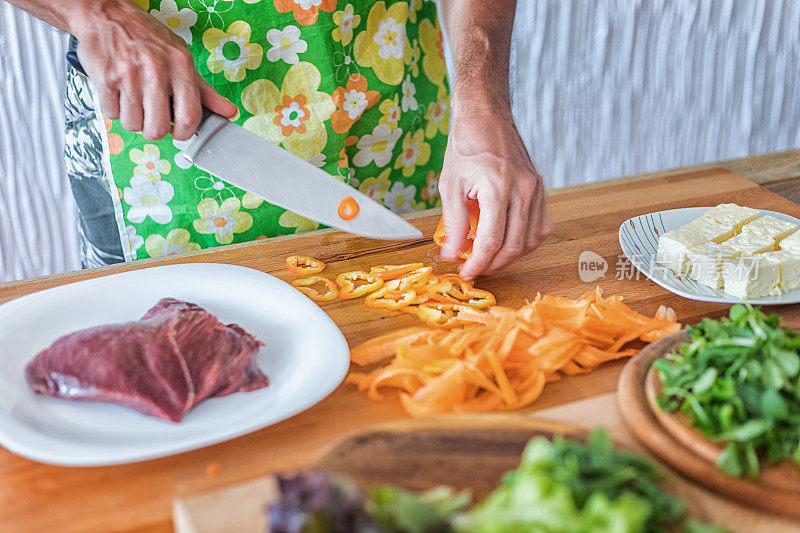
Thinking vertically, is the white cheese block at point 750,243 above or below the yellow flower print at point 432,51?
below

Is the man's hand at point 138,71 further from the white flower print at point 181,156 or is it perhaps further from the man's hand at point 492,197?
the man's hand at point 492,197

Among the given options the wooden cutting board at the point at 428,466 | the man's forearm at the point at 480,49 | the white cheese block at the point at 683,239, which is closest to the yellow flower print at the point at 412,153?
the man's forearm at the point at 480,49

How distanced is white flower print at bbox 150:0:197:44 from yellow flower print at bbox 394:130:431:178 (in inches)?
29.0

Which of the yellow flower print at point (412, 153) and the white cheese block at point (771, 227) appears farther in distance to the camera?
the yellow flower print at point (412, 153)

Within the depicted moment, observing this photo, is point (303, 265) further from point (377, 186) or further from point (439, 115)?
point (439, 115)

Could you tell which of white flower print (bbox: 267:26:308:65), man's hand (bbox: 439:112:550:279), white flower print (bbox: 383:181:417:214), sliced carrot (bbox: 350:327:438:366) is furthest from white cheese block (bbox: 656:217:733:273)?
white flower print (bbox: 267:26:308:65)

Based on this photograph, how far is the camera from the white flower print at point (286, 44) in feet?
6.48

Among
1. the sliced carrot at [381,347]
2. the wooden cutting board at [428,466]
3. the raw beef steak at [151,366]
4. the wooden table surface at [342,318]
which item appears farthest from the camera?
the sliced carrot at [381,347]

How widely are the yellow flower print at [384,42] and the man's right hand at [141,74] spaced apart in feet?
2.08

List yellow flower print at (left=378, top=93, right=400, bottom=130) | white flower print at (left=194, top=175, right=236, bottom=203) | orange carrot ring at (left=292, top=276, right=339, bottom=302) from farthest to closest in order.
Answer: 1. yellow flower print at (left=378, top=93, right=400, bottom=130)
2. white flower print at (left=194, top=175, right=236, bottom=203)
3. orange carrot ring at (left=292, top=276, right=339, bottom=302)

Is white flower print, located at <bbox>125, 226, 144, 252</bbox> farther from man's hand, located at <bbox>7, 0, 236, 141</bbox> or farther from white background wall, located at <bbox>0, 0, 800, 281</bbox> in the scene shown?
white background wall, located at <bbox>0, 0, 800, 281</bbox>

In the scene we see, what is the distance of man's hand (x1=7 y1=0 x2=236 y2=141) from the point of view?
1.56 metres

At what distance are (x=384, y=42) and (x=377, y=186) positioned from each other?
1.45 ft

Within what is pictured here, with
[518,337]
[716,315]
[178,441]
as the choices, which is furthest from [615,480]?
[716,315]
